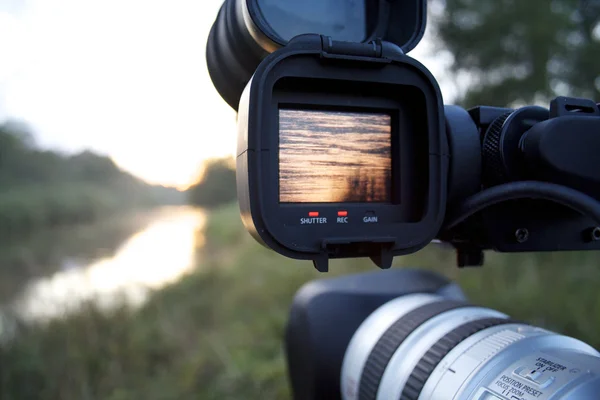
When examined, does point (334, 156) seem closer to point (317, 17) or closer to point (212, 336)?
point (317, 17)

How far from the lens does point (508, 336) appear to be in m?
0.79

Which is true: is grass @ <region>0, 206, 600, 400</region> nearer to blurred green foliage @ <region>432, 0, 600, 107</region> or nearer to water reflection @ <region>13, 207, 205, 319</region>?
water reflection @ <region>13, 207, 205, 319</region>

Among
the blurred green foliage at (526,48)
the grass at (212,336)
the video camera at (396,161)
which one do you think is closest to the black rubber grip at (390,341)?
the video camera at (396,161)

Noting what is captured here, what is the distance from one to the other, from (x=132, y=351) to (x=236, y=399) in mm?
953

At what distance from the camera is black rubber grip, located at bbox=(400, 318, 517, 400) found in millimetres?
843

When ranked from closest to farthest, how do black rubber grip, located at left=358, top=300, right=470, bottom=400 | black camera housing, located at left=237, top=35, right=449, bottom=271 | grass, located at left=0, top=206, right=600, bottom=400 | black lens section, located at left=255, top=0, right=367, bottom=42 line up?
black camera housing, located at left=237, top=35, right=449, bottom=271 → black lens section, located at left=255, top=0, right=367, bottom=42 → black rubber grip, located at left=358, top=300, right=470, bottom=400 → grass, located at left=0, top=206, right=600, bottom=400

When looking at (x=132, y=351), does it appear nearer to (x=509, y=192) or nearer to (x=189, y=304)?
(x=189, y=304)

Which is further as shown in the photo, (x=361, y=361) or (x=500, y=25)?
(x=500, y=25)

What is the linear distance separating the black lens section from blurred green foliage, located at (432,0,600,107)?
10.2 feet

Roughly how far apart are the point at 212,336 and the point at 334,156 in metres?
3.07

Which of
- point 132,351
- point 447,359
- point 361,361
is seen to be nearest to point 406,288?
point 361,361

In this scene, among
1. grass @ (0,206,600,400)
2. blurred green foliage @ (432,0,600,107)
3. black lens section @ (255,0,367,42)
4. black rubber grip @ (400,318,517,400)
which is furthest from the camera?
blurred green foliage @ (432,0,600,107)

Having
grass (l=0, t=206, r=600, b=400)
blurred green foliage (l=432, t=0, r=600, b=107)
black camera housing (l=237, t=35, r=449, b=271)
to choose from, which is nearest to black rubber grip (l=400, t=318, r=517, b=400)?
black camera housing (l=237, t=35, r=449, b=271)

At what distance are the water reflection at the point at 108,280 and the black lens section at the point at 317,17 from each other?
10.8 feet
